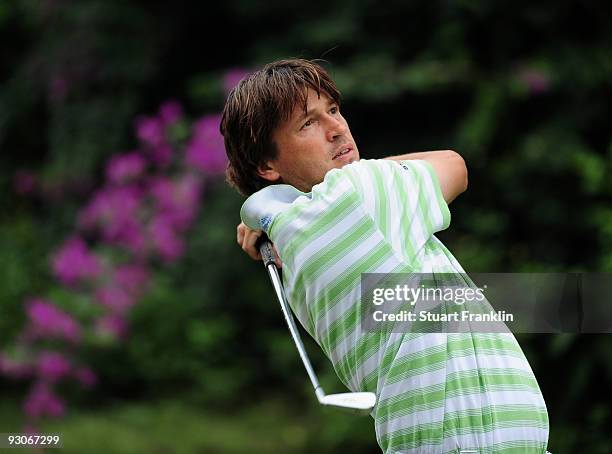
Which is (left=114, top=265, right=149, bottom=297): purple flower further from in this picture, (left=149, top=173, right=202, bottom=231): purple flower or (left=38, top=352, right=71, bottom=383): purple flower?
(left=38, top=352, right=71, bottom=383): purple flower

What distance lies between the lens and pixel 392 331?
1848mm

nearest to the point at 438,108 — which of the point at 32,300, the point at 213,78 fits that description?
the point at 213,78

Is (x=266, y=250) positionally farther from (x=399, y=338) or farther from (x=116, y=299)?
(x=116, y=299)

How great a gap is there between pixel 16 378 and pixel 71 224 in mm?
1110

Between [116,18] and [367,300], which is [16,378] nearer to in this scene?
[116,18]

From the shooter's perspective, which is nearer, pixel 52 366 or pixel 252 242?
pixel 252 242

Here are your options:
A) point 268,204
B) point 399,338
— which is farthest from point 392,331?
point 268,204

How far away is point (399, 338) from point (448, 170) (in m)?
0.37

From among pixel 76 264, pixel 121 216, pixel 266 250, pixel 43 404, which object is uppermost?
pixel 266 250

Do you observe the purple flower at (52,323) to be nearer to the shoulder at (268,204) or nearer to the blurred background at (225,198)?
the blurred background at (225,198)

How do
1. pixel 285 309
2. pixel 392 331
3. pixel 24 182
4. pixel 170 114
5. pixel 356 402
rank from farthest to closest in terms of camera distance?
pixel 24 182 < pixel 170 114 < pixel 285 309 < pixel 392 331 < pixel 356 402

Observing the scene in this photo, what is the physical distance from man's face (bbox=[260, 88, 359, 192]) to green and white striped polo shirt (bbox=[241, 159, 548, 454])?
0.47 feet

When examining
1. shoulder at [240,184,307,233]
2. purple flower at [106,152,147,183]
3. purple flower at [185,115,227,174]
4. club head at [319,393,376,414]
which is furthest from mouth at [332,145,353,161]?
purple flower at [106,152,147,183]

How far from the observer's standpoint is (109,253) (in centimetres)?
622
